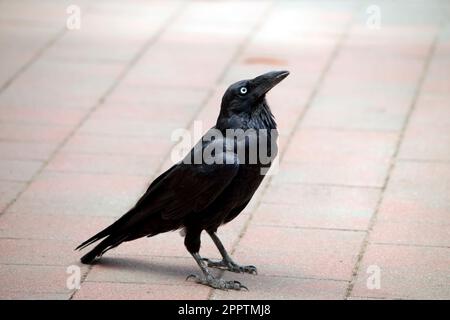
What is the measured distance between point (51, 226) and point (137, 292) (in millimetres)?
1268

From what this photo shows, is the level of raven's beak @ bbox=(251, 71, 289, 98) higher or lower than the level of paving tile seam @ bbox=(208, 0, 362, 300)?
higher

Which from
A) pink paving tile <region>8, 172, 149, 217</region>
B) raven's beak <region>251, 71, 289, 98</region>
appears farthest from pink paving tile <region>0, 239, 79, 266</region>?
raven's beak <region>251, 71, 289, 98</region>

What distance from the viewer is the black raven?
6.15 m

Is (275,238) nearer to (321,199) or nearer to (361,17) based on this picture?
(321,199)

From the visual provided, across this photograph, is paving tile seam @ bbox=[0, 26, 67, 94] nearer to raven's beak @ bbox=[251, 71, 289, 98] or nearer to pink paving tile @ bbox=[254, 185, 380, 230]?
pink paving tile @ bbox=[254, 185, 380, 230]

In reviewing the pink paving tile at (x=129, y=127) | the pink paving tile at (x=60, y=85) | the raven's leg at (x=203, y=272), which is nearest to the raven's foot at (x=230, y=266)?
the raven's leg at (x=203, y=272)

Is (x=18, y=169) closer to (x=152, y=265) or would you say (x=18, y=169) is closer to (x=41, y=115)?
(x=41, y=115)

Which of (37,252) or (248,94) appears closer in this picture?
(248,94)

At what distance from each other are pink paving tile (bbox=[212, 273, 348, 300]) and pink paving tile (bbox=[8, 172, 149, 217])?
1425mm

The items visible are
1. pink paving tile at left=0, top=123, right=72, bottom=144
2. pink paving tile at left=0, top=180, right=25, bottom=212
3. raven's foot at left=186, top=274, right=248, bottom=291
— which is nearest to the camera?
raven's foot at left=186, top=274, right=248, bottom=291

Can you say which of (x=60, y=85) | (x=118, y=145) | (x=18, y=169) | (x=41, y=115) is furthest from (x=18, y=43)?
(x=18, y=169)

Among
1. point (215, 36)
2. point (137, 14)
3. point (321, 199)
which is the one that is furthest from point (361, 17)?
point (321, 199)

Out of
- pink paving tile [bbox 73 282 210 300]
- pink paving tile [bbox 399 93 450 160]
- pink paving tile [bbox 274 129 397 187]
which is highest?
pink paving tile [bbox 73 282 210 300]

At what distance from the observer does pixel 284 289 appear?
6320mm
